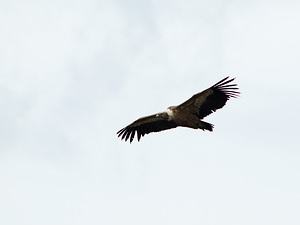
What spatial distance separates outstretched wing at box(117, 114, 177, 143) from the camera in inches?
993

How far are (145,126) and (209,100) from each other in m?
3.88

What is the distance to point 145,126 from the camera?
85.0 feet

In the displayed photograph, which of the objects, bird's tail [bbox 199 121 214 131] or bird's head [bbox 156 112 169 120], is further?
bird's head [bbox 156 112 169 120]

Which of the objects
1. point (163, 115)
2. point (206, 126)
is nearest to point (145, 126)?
point (163, 115)

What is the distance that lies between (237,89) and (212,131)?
72.9 inches

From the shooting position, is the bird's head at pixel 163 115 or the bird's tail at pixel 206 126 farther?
the bird's head at pixel 163 115

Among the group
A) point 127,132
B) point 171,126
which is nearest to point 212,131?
point 171,126

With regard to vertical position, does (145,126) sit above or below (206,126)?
above

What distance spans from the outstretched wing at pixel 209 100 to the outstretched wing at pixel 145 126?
5.39 feet

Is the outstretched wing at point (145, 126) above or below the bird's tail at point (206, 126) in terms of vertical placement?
above

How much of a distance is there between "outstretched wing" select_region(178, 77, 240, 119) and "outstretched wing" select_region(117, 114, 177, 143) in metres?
1.64

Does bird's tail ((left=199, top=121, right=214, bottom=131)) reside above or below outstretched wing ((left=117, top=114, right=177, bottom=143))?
below

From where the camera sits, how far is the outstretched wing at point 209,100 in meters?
22.5

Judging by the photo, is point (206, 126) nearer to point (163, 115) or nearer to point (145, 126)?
point (163, 115)
